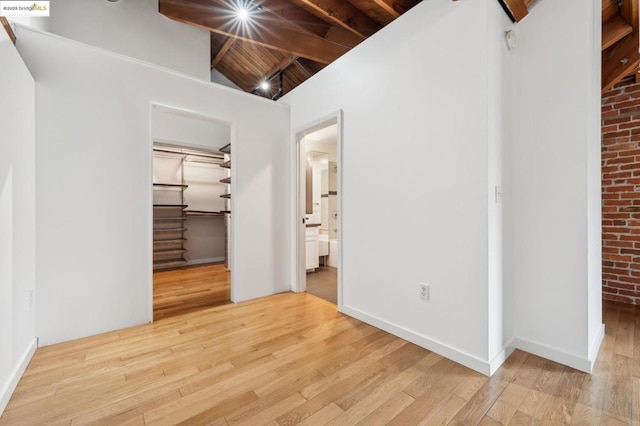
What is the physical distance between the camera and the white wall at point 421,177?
186cm

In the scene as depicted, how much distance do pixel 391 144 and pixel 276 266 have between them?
2.06 m

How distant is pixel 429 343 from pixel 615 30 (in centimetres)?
316

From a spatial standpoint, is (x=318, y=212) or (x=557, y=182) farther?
(x=318, y=212)

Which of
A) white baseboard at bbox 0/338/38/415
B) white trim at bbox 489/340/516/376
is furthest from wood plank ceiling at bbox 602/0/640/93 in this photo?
white baseboard at bbox 0/338/38/415

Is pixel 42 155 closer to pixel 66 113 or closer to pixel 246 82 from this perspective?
pixel 66 113

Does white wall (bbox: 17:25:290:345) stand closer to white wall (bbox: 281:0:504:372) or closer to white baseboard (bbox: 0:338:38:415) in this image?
white baseboard (bbox: 0:338:38:415)

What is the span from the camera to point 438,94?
2.06 metres

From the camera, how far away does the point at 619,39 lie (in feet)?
8.45

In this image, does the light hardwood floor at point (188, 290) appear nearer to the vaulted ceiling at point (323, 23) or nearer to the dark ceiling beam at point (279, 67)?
the vaulted ceiling at point (323, 23)

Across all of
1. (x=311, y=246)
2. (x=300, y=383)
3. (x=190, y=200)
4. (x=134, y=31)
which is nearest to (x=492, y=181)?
(x=300, y=383)

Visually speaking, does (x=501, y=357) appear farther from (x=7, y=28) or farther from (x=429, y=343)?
(x=7, y=28)

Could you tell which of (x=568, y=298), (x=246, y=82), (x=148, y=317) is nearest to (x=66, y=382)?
(x=148, y=317)

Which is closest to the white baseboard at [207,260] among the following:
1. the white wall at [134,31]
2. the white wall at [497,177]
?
the white wall at [134,31]

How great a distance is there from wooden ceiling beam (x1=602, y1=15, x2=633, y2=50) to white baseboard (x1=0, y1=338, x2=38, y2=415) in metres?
5.04
